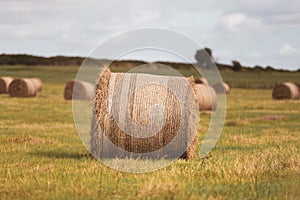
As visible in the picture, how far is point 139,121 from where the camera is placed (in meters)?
14.2

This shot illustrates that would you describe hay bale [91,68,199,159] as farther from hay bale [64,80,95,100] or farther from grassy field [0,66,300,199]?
hay bale [64,80,95,100]

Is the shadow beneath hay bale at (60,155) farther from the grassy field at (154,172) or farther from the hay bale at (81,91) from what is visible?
the hay bale at (81,91)

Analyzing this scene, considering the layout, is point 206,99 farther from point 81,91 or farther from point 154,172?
point 154,172

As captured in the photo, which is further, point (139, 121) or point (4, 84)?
point (4, 84)

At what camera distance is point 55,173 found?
11.2 meters

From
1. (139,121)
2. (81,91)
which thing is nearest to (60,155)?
(139,121)

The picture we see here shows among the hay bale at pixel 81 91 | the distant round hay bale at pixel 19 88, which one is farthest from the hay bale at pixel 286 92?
the distant round hay bale at pixel 19 88

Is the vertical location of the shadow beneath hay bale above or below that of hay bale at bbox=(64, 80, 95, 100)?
below

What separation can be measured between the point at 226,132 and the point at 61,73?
64784 millimetres

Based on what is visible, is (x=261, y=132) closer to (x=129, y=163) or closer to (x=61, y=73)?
(x=129, y=163)

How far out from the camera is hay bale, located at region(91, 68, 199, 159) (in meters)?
14.1

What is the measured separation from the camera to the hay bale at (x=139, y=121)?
556 inches

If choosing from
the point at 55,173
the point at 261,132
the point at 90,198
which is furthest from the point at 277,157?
the point at 261,132

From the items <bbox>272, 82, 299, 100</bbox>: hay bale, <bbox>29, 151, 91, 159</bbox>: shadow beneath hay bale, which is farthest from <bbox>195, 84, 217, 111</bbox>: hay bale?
<bbox>29, 151, 91, 159</bbox>: shadow beneath hay bale
